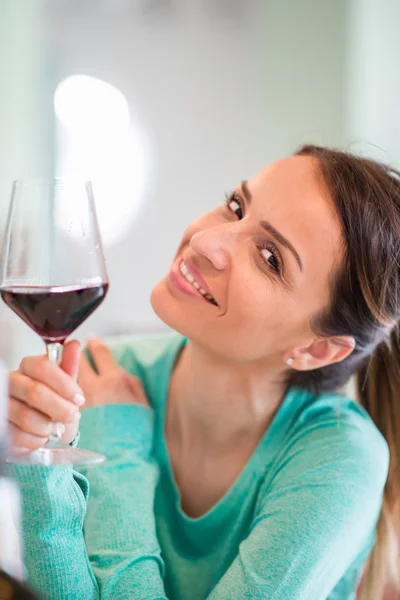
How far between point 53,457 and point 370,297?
641mm

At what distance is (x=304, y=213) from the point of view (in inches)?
43.6

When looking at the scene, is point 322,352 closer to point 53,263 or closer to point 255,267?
point 255,267

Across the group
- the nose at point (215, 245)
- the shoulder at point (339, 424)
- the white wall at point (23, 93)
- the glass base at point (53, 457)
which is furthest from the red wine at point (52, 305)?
the white wall at point (23, 93)

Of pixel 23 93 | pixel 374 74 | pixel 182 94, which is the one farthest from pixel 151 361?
pixel 182 94

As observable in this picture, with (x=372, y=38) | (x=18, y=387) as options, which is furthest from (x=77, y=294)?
(x=372, y=38)

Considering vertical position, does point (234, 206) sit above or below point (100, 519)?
above

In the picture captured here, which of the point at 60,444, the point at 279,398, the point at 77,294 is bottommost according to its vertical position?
the point at 279,398

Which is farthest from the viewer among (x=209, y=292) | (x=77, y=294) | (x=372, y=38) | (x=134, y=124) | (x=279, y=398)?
(x=134, y=124)

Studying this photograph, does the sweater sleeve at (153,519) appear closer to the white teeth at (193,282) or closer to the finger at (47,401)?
the finger at (47,401)

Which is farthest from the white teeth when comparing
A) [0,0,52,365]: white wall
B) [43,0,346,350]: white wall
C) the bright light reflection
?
[43,0,346,350]: white wall

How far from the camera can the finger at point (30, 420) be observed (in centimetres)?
72

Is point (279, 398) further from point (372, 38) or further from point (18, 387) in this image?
point (372, 38)

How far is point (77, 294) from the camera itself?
0.73 meters

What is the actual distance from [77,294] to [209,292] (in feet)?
1.34
